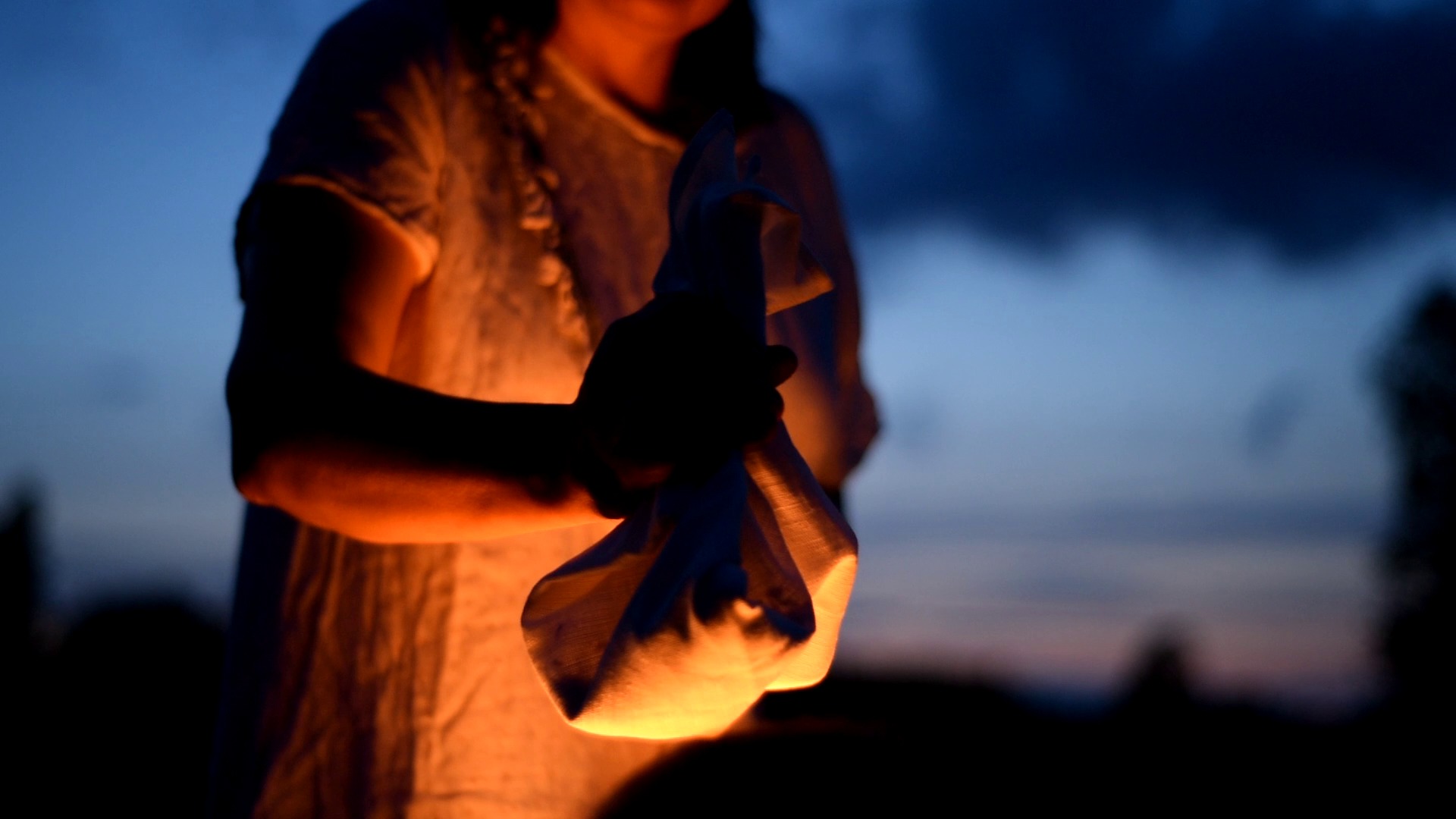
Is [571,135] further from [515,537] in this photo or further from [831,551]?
[831,551]

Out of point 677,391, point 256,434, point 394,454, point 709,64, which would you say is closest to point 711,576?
point 677,391

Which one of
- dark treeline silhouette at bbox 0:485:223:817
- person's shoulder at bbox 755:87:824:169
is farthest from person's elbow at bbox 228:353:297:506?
dark treeline silhouette at bbox 0:485:223:817

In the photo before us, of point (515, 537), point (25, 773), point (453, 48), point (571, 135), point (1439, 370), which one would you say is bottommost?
point (1439, 370)

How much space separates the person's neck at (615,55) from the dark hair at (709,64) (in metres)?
0.02

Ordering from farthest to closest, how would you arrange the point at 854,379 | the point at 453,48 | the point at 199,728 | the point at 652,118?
the point at 199,728 → the point at 854,379 → the point at 652,118 → the point at 453,48

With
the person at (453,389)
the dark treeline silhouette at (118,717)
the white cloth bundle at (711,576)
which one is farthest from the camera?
the dark treeline silhouette at (118,717)

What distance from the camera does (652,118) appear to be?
1.30 m

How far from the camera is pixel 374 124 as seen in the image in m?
1.01

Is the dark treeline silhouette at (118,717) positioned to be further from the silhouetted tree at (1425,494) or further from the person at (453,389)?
the silhouetted tree at (1425,494)

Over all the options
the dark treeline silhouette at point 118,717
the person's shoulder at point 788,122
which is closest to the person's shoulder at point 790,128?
the person's shoulder at point 788,122

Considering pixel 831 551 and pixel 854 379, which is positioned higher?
pixel 831 551

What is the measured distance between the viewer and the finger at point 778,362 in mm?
727

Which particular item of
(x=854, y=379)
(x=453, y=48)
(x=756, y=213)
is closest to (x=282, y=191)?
(x=453, y=48)

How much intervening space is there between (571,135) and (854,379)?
1.60 feet
